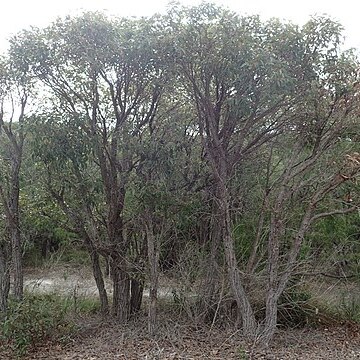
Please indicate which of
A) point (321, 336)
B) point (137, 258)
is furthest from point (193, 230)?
point (321, 336)

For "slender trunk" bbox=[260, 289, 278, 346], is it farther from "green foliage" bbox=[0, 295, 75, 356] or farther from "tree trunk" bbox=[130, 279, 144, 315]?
"green foliage" bbox=[0, 295, 75, 356]

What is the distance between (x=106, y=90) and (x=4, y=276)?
3.25 metres

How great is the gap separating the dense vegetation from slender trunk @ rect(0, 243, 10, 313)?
3cm

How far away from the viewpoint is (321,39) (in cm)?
621

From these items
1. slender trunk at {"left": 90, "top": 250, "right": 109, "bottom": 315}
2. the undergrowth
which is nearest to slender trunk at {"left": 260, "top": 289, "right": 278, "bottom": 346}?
slender trunk at {"left": 90, "top": 250, "right": 109, "bottom": 315}

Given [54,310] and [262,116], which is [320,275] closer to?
[262,116]

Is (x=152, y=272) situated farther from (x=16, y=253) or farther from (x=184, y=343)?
(x=16, y=253)

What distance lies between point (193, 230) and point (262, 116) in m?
2.03

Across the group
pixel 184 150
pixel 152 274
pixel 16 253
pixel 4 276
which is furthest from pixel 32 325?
pixel 184 150

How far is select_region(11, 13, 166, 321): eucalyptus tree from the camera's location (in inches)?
254

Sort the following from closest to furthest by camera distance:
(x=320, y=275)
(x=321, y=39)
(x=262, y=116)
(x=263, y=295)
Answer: (x=321, y=39) → (x=262, y=116) → (x=263, y=295) → (x=320, y=275)

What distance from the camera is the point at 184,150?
711 centimetres

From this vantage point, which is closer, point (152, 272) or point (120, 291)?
point (152, 272)

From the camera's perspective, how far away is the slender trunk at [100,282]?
309 inches
